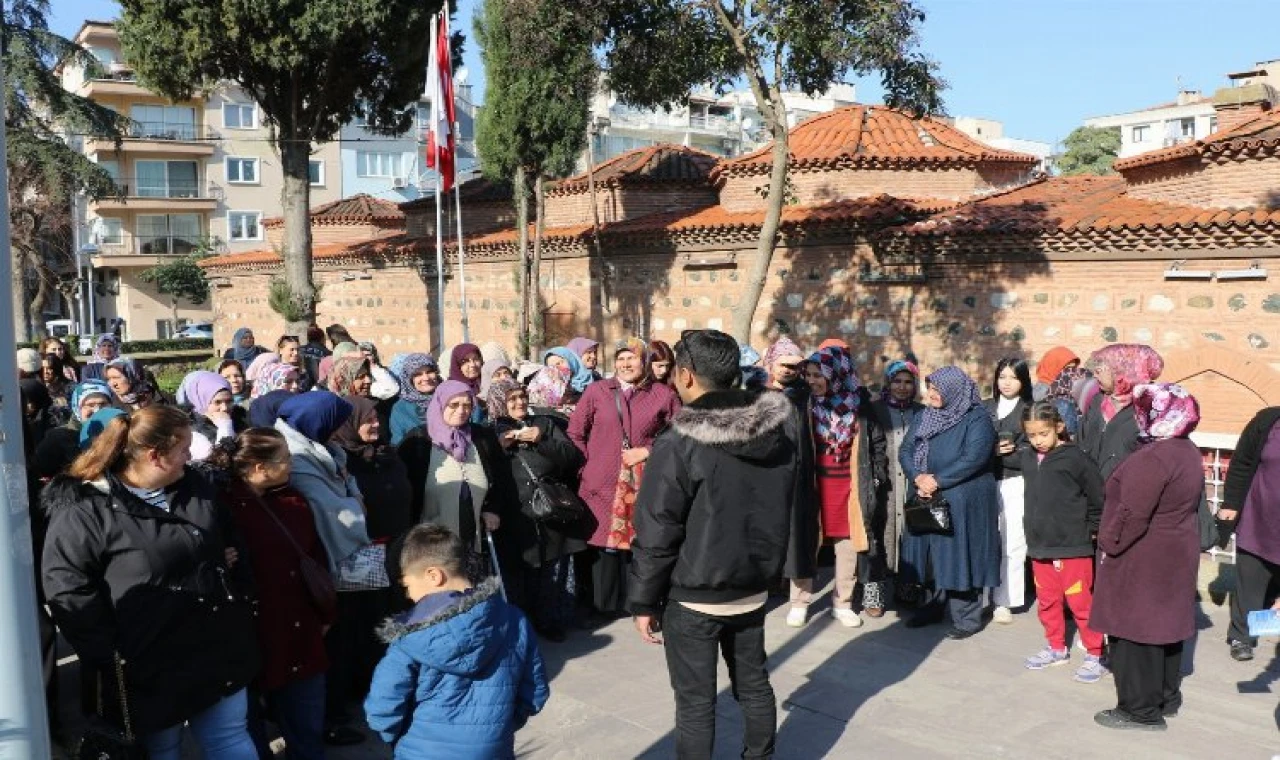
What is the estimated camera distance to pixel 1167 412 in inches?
191

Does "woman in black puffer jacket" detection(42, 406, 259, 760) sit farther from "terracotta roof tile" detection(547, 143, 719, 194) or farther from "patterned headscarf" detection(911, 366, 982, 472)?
"terracotta roof tile" detection(547, 143, 719, 194)

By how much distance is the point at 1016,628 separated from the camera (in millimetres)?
6500

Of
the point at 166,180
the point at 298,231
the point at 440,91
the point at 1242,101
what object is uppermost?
the point at 166,180

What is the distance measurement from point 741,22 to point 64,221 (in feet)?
121

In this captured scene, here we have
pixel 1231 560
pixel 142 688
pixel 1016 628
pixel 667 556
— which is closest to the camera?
pixel 142 688

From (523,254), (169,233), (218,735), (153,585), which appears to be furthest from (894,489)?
(169,233)

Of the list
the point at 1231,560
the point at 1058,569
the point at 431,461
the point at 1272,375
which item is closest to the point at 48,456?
the point at 431,461

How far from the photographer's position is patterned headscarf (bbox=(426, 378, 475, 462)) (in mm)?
5543

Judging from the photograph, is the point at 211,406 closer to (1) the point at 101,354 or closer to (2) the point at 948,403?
(1) the point at 101,354

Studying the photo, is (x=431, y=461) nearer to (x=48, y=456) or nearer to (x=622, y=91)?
(x=48, y=456)

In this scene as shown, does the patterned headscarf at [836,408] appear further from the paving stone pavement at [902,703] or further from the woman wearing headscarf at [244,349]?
the woman wearing headscarf at [244,349]

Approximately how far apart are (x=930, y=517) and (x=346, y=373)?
3.44m

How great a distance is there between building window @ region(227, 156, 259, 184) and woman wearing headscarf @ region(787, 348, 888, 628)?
44087 mm

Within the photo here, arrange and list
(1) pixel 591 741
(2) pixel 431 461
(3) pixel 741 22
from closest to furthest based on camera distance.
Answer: (1) pixel 591 741
(2) pixel 431 461
(3) pixel 741 22
